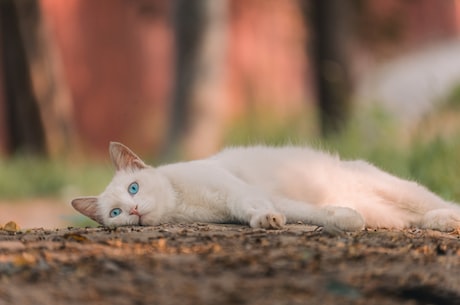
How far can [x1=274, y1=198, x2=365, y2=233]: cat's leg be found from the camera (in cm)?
477

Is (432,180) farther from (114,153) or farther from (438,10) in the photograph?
(438,10)

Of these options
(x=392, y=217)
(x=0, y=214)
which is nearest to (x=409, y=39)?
(x=0, y=214)

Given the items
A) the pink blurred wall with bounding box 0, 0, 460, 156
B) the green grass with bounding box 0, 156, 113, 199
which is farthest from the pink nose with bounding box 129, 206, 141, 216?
the pink blurred wall with bounding box 0, 0, 460, 156

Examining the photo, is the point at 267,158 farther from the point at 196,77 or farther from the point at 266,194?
the point at 196,77

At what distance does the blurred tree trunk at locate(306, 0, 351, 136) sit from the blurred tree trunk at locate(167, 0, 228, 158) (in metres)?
1.47

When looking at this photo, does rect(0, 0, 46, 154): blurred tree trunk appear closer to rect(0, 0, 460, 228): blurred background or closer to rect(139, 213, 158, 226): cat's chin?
rect(0, 0, 460, 228): blurred background

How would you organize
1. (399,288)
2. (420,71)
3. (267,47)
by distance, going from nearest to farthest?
(399,288), (420,71), (267,47)

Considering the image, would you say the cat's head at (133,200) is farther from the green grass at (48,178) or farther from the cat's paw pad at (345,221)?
the green grass at (48,178)

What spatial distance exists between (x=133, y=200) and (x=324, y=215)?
95 cm

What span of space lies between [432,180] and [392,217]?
2.75 meters

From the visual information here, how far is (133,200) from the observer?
5020 millimetres

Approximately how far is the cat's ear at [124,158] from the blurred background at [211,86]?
2245 millimetres

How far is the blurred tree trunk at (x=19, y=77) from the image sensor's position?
13.8 meters

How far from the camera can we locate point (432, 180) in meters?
8.12
